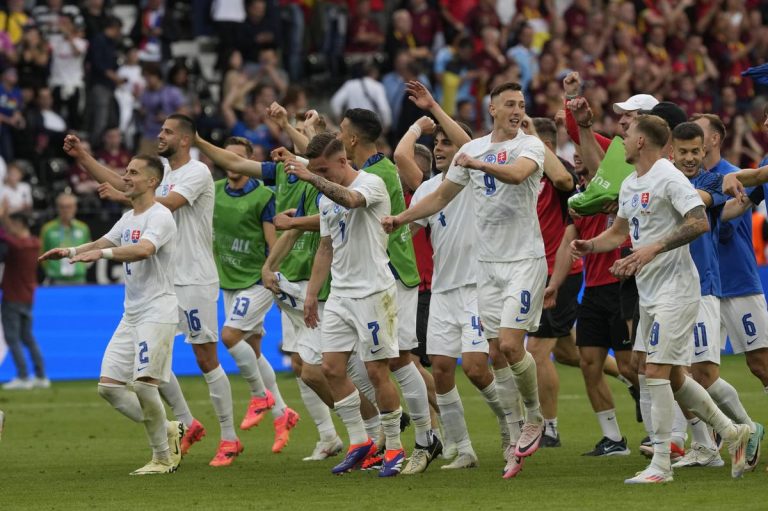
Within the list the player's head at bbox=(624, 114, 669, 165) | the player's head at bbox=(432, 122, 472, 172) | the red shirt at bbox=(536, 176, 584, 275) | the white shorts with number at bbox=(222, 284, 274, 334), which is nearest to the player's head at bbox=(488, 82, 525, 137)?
the player's head at bbox=(432, 122, 472, 172)

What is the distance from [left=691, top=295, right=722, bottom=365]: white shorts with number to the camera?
10688 mm

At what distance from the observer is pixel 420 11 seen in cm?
2773

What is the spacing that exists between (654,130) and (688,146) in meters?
0.57

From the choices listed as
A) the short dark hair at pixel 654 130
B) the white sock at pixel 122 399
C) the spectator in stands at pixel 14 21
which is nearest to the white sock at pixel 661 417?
the short dark hair at pixel 654 130

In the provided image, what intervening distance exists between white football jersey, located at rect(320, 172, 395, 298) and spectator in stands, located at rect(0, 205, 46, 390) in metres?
9.89

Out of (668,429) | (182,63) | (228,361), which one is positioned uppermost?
(182,63)

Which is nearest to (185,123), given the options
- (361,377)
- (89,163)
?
(89,163)

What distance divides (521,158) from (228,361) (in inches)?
439

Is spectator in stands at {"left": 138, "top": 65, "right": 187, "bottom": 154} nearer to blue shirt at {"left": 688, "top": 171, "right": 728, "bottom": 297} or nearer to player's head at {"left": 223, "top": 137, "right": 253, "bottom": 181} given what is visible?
player's head at {"left": 223, "top": 137, "right": 253, "bottom": 181}

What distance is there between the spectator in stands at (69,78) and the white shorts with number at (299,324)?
529 inches

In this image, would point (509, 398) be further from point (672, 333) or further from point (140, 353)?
point (140, 353)

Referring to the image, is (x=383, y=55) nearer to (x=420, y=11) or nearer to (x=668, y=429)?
(x=420, y=11)

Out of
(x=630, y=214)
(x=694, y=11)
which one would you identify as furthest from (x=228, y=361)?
(x=694, y=11)

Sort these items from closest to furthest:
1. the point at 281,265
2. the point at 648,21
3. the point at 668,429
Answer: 1. the point at 668,429
2. the point at 281,265
3. the point at 648,21
